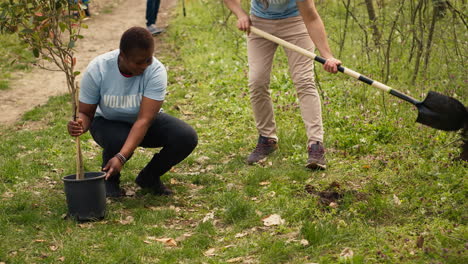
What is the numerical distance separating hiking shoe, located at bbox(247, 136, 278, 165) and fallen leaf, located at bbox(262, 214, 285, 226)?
4.47 ft

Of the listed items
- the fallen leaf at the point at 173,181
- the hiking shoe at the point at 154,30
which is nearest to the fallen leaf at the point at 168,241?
the fallen leaf at the point at 173,181

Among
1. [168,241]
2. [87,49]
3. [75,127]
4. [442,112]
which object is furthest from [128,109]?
[87,49]

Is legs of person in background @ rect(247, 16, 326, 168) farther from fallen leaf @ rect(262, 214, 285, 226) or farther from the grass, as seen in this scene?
fallen leaf @ rect(262, 214, 285, 226)

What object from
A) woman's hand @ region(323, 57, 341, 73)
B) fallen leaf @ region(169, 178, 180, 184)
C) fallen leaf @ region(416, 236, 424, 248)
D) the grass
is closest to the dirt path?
the grass

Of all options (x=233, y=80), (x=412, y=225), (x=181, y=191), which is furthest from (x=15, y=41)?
(x=412, y=225)

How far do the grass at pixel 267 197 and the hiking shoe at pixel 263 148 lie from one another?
124mm

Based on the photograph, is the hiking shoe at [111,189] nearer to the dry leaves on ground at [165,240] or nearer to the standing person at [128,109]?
the standing person at [128,109]

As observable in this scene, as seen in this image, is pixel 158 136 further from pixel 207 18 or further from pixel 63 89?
pixel 207 18

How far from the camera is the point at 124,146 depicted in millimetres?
4340

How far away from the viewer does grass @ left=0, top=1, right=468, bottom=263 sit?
3.69 metres

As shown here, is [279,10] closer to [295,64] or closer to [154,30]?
[295,64]

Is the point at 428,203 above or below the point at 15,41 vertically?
above

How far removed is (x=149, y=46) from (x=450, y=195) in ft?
7.58

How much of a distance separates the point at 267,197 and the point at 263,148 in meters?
1.04
